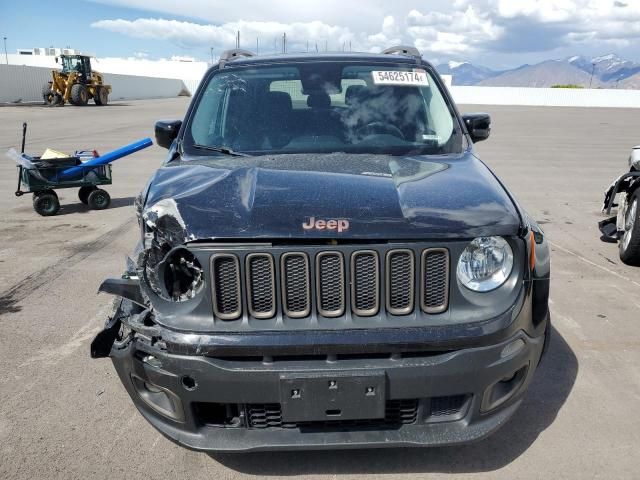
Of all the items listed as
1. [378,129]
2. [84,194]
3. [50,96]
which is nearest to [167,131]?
[378,129]

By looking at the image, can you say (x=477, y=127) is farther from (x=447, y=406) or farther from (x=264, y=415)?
(x=264, y=415)

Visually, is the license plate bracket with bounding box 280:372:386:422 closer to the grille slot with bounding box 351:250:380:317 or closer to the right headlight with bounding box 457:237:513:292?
the grille slot with bounding box 351:250:380:317

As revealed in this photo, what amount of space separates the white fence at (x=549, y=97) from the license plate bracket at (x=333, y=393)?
4969 cm

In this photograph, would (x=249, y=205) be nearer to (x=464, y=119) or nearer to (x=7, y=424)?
(x=7, y=424)

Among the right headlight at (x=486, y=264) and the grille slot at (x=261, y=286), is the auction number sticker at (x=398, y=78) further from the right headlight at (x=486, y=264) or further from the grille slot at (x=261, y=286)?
the grille slot at (x=261, y=286)

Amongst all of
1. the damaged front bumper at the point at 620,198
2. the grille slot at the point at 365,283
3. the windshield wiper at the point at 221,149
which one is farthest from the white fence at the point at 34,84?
the grille slot at the point at 365,283

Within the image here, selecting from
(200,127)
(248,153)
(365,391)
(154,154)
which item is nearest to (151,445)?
(365,391)

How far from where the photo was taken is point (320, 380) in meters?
2.29

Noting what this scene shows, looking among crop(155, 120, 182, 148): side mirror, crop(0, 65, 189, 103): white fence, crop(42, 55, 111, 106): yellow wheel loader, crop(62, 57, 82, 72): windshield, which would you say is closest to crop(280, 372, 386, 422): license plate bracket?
crop(155, 120, 182, 148): side mirror

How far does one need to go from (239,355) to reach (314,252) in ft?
1.66

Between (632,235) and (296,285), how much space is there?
14.6 ft

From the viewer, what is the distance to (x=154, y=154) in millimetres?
14172

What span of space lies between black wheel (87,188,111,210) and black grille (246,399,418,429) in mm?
6632

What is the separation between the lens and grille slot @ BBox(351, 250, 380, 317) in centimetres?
235
